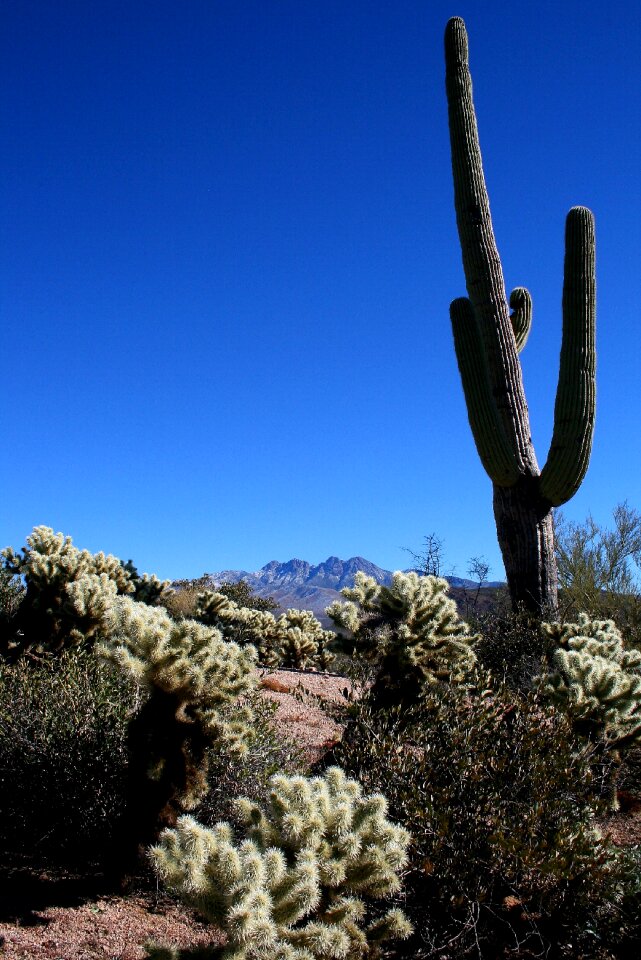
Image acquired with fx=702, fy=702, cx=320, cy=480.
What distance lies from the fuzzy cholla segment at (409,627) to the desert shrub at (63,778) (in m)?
2.15

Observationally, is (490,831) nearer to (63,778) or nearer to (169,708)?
(169,708)

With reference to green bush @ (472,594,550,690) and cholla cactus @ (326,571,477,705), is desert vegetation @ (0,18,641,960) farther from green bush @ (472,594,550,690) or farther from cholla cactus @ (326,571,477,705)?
green bush @ (472,594,550,690)

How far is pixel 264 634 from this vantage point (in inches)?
479

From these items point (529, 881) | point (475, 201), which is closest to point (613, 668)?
point (529, 881)

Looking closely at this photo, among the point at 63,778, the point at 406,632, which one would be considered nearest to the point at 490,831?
the point at 406,632

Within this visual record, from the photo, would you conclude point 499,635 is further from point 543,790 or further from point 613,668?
point 543,790

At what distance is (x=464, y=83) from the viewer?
40.4 ft

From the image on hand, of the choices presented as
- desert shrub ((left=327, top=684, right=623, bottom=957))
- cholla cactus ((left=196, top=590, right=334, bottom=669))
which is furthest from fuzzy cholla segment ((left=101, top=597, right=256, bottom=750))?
cholla cactus ((left=196, top=590, right=334, bottom=669))

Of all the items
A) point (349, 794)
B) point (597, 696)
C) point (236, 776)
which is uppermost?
point (597, 696)

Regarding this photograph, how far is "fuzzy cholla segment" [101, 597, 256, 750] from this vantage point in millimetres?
3924

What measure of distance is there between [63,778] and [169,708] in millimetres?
987

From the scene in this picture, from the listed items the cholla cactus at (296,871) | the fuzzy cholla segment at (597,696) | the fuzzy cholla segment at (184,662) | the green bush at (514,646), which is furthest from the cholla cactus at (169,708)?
the green bush at (514,646)

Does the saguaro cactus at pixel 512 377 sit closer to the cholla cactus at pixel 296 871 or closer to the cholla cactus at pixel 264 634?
the cholla cactus at pixel 264 634

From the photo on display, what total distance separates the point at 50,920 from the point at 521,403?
9894 mm
